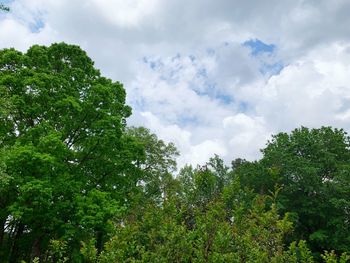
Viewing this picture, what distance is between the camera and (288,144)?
36.3 m

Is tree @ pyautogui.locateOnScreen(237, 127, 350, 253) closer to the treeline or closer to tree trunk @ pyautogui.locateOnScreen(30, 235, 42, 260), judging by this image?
the treeline

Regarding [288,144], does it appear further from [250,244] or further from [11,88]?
[250,244]

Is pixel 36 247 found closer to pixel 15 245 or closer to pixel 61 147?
pixel 15 245

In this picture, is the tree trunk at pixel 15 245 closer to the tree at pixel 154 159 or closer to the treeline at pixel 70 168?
the treeline at pixel 70 168

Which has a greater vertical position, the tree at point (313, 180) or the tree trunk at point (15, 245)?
the tree at point (313, 180)

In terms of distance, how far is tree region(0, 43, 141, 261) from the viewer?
61.1 ft

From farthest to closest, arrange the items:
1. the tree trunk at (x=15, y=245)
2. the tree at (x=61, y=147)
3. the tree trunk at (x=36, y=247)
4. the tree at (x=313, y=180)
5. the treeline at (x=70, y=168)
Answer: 1. the tree at (x=313, y=180)
2. the tree trunk at (x=15, y=245)
3. the tree trunk at (x=36, y=247)
4. the tree at (x=61, y=147)
5. the treeline at (x=70, y=168)

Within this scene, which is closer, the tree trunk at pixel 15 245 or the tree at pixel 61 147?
the tree at pixel 61 147

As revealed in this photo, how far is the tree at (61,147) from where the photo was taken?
18.6 m

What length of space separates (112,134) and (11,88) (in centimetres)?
568

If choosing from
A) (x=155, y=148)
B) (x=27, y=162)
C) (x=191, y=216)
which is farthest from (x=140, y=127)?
(x=191, y=216)

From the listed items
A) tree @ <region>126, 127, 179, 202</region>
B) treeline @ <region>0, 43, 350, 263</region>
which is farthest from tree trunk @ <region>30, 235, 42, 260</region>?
tree @ <region>126, 127, 179, 202</region>

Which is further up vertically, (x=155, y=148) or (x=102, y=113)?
(x=155, y=148)

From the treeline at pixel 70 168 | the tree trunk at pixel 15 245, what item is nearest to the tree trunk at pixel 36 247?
the treeline at pixel 70 168
